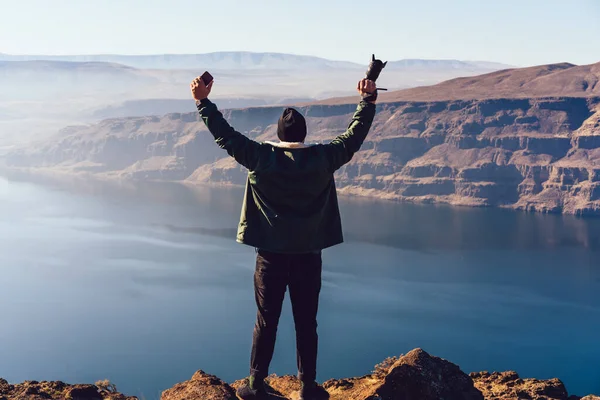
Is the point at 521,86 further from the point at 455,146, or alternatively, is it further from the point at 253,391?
the point at 253,391

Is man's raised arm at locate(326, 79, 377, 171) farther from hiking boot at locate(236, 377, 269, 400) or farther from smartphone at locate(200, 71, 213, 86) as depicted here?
hiking boot at locate(236, 377, 269, 400)

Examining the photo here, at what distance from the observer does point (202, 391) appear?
4.20m

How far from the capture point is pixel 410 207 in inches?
4326

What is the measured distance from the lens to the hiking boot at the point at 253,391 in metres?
4.36

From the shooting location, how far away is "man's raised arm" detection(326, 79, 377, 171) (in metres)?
4.21

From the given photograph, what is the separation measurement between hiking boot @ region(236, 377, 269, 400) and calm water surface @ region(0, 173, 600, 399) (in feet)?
47.5

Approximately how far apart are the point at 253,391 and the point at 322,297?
50.1m

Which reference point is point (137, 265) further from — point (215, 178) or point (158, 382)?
point (215, 178)

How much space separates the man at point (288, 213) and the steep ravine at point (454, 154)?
110152 mm

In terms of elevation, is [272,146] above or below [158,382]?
above

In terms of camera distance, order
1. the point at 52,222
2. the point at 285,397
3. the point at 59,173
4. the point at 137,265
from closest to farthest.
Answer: the point at 285,397 → the point at 137,265 → the point at 52,222 → the point at 59,173

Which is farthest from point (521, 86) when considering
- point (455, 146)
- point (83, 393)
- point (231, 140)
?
point (83, 393)

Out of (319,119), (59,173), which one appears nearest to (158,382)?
(319,119)

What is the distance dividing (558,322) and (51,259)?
5170 cm
